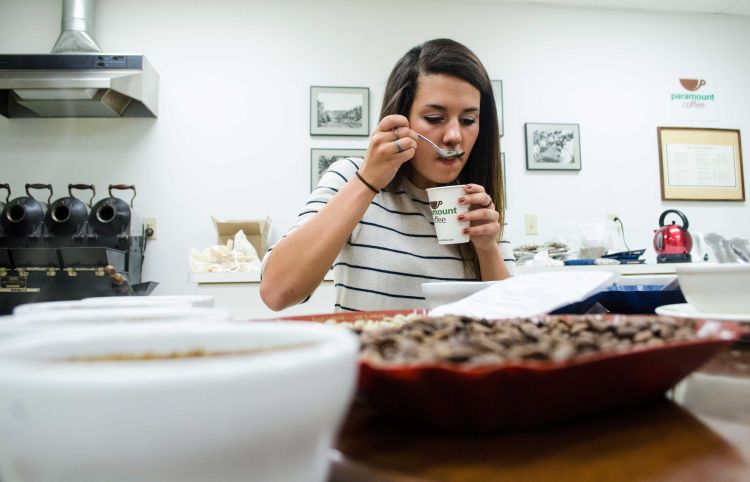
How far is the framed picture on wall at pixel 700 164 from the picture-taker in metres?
3.25

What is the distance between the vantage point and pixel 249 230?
2.71 meters

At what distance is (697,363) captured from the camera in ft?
1.12

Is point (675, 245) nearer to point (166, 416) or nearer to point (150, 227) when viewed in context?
point (166, 416)

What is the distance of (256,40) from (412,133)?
232 centimetres

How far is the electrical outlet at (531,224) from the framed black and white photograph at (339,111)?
4.01 ft

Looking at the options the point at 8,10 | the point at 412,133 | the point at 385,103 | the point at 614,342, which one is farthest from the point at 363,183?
the point at 8,10

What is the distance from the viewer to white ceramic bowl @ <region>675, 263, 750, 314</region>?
57cm

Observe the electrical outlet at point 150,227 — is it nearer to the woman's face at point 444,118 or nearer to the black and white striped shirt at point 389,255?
the black and white striped shirt at point 389,255

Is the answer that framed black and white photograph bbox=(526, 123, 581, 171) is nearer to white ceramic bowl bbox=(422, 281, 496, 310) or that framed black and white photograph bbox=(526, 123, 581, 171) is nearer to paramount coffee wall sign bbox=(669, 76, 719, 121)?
paramount coffee wall sign bbox=(669, 76, 719, 121)

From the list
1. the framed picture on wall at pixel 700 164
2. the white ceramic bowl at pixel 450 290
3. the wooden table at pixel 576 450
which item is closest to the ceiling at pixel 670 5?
the framed picture on wall at pixel 700 164

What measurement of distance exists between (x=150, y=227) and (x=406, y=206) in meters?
2.05

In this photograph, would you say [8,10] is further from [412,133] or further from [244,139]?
[412,133]

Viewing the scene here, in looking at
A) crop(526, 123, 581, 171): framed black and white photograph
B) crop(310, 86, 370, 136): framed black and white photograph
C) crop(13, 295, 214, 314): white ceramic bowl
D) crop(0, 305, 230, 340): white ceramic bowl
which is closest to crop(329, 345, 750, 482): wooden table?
crop(0, 305, 230, 340): white ceramic bowl

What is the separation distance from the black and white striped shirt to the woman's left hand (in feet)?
0.61
